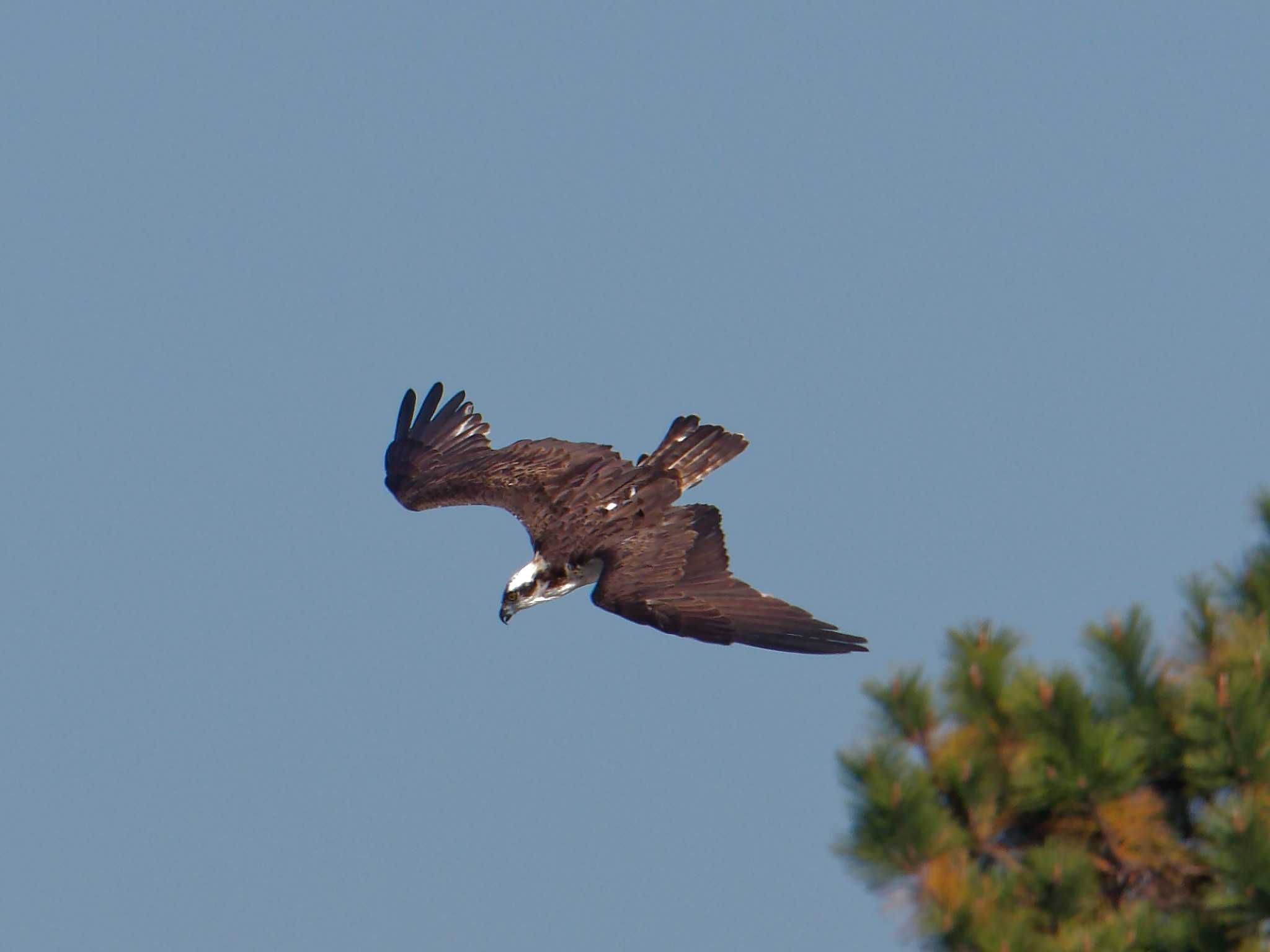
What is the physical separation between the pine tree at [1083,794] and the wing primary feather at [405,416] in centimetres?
1082

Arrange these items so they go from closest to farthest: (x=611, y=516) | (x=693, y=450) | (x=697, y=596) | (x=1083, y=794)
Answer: (x=1083, y=794) < (x=697, y=596) < (x=611, y=516) < (x=693, y=450)

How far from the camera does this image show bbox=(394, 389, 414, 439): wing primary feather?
18.2 m

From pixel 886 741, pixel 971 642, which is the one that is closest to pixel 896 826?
pixel 886 741

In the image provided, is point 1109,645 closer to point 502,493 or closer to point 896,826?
point 896,826

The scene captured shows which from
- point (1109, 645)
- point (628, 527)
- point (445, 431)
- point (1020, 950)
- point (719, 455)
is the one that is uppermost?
point (445, 431)

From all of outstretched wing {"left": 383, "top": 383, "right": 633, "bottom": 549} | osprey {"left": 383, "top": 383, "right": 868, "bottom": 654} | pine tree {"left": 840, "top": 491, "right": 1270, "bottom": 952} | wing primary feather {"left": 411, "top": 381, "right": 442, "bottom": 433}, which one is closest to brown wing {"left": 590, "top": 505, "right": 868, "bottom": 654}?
osprey {"left": 383, "top": 383, "right": 868, "bottom": 654}

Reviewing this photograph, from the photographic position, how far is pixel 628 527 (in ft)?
50.8

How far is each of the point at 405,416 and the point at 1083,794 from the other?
11.6 m

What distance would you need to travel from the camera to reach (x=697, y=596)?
14.4m

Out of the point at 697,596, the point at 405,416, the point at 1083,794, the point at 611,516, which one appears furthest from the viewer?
the point at 405,416

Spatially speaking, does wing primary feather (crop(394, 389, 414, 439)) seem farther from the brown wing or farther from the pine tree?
the pine tree

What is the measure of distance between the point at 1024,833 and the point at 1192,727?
91 cm

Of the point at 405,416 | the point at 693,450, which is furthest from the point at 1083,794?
the point at 405,416

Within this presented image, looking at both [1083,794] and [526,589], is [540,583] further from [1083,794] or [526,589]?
[1083,794]
